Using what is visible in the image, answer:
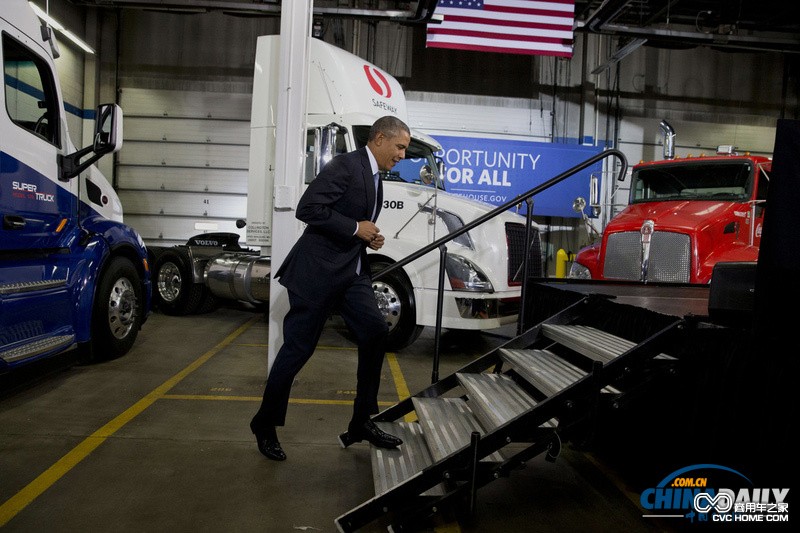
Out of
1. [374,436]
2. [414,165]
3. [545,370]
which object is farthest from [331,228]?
[414,165]

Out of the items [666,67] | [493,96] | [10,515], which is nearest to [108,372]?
[10,515]

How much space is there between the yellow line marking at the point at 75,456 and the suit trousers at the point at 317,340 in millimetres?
1022

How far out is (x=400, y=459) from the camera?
2.91m

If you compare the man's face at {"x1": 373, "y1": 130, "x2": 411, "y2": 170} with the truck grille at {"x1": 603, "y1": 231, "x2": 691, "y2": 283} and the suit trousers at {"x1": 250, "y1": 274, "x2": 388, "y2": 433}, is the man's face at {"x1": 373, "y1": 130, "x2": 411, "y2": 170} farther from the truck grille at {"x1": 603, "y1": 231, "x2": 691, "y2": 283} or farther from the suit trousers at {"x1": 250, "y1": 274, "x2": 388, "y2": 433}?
the truck grille at {"x1": 603, "y1": 231, "x2": 691, "y2": 283}

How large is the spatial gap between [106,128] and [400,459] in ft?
11.4

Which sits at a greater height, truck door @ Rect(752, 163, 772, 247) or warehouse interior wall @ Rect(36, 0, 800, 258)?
warehouse interior wall @ Rect(36, 0, 800, 258)

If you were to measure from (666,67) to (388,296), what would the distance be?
468 inches

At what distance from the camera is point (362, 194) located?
306cm

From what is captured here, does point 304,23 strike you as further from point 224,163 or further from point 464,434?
point 224,163

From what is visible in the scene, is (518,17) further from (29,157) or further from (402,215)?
(29,157)

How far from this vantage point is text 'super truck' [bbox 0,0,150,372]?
382cm

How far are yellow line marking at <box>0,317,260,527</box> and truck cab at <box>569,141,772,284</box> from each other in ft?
17.2

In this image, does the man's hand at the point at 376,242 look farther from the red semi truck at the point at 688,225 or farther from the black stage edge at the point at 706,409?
the red semi truck at the point at 688,225

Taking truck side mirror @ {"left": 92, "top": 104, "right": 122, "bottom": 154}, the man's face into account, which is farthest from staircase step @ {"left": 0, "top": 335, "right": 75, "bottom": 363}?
the man's face
